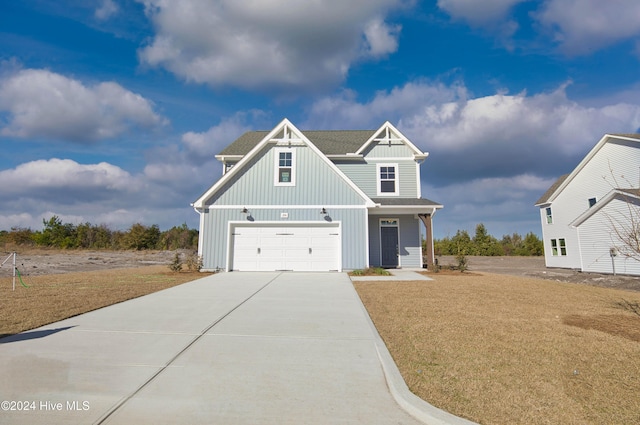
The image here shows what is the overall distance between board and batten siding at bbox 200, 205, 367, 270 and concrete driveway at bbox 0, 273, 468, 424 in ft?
28.5

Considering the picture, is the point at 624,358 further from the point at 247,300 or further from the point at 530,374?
the point at 247,300

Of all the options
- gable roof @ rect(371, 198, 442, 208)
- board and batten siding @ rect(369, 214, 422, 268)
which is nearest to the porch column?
gable roof @ rect(371, 198, 442, 208)

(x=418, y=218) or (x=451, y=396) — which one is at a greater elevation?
(x=418, y=218)

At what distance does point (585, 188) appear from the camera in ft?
70.4

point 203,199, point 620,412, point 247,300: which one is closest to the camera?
point 620,412

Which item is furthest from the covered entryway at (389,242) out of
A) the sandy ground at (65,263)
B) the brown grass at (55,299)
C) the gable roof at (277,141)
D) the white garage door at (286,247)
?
the sandy ground at (65,263)

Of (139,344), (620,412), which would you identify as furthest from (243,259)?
(620,412)

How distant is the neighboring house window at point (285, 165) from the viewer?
16219mm

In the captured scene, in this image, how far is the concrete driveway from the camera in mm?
2953

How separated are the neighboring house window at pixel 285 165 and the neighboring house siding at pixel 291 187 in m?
0.20

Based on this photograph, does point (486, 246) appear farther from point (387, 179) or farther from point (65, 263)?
point (65, 263)

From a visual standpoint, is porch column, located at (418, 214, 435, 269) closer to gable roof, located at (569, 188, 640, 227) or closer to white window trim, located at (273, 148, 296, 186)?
white window trim, located at (273, 148, 296, 186)

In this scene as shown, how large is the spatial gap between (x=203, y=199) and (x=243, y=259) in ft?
11.3

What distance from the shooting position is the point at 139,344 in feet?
15.7
